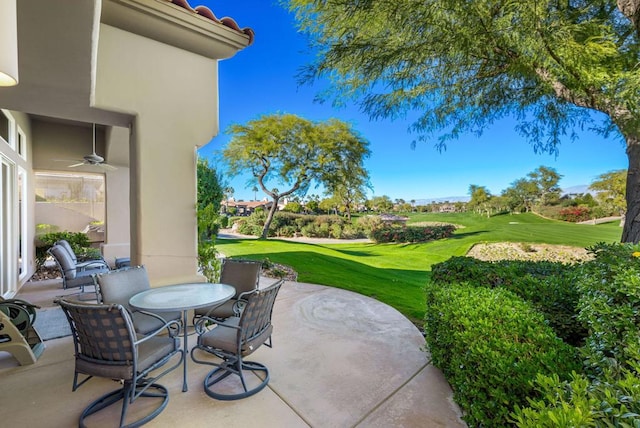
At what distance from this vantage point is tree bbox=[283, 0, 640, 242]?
2977 mm

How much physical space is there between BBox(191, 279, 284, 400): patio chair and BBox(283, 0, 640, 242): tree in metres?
3.36

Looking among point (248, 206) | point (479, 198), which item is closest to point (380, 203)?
point (479, 198)

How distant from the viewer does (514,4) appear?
288 cm

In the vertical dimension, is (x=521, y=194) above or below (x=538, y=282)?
above

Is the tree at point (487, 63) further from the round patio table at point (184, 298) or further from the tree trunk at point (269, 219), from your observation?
the tree trunk at point (269, 219)

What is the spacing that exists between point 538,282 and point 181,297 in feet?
12.2

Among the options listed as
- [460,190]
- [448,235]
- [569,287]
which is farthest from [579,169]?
[569,287]

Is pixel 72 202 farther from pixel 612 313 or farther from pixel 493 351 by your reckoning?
pixel 612 313

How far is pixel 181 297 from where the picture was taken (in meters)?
2.89

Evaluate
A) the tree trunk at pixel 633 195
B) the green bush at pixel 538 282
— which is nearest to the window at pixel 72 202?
the green bush at pixel 538 282

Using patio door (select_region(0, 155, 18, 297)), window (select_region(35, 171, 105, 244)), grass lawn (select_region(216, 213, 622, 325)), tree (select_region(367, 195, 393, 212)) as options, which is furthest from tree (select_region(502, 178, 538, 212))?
window (select_region(35, 171, 105, 244))

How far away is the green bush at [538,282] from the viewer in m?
2.65

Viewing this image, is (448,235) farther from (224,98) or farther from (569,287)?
(224,98)

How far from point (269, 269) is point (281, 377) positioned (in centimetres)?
490
